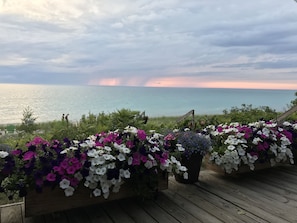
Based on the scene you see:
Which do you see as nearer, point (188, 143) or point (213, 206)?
point (213, 206)

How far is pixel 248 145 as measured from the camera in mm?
2990

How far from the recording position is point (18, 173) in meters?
1.88

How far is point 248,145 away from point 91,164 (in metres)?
1.81

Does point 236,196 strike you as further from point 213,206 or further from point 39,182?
point 39,182

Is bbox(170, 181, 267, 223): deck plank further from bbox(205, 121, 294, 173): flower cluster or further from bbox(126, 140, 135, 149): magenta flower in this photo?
bbox(126, 140, 135, 149): magenta flower

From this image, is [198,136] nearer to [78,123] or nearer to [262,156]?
[262,156]

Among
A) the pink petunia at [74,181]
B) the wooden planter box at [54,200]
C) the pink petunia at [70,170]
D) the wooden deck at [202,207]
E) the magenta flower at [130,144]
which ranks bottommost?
the wooden deck at [202,207]

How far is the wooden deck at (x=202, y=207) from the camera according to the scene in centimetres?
209

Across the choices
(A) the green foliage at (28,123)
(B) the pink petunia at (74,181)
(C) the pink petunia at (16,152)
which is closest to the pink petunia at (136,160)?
(B) the pink petunia at (74,181)

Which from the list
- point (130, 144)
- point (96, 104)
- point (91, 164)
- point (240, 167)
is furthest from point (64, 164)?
point (96, 104)

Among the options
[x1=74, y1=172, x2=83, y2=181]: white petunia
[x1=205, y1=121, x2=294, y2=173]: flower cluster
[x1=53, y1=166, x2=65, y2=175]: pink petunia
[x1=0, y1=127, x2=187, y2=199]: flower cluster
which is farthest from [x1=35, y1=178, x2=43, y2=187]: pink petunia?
[x1=205, y1=121, x2=294, y2=173]: flower cluster

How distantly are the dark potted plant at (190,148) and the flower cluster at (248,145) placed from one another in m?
0.25

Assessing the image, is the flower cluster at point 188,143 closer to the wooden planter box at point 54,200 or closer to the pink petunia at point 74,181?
the wooden planter box at point 54,200

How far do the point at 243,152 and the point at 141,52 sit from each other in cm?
2665
